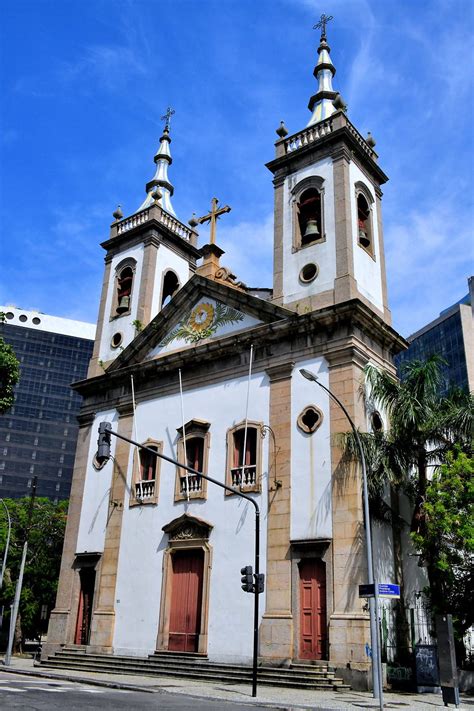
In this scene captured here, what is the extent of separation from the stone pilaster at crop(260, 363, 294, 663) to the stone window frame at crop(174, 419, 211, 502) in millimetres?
2677

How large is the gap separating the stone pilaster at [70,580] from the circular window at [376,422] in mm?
11828

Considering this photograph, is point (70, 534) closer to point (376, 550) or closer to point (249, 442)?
point (249, 442)

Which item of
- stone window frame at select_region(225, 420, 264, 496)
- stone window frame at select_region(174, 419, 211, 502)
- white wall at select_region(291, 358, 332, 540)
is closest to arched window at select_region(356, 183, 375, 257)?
white wall at select_region(291, 358, 332, 540)

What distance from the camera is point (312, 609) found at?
18.6 meters

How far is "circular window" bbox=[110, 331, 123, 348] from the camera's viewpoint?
28941mm

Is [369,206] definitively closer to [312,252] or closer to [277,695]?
[312,252]

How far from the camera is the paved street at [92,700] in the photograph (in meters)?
11.2

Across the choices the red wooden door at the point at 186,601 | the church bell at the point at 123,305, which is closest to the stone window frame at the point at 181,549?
the red wooden door at the point at 186,601

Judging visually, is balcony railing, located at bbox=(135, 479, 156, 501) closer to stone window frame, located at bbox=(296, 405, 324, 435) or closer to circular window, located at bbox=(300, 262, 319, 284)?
stone window frame, located at bbox=(296, 405, 324, 435)

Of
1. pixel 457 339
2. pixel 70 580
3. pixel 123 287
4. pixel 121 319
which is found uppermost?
pixel 457 339

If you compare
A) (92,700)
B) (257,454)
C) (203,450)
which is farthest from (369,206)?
(92,700)

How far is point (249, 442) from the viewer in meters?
21.9

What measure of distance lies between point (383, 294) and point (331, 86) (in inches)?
391

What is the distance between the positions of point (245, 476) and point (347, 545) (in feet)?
14.0
